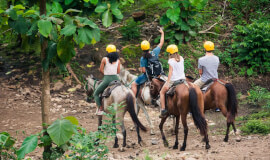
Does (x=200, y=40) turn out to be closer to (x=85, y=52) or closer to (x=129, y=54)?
(x=129, y=54)

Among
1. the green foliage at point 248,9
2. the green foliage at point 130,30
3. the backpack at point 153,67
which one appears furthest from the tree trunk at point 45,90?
the green foliage at point 248,9

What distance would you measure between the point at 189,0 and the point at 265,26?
3199 millimetres

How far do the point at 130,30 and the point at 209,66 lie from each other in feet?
22.2

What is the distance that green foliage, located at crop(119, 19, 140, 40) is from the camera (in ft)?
45.8

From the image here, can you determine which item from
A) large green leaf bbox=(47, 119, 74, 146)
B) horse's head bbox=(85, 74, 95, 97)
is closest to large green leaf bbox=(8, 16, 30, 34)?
large green leaf bbox=(47, 119, 74, 146)

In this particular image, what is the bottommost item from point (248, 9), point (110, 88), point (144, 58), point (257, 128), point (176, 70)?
point (257, 128)

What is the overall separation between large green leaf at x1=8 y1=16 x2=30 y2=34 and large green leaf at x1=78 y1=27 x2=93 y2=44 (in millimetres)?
845

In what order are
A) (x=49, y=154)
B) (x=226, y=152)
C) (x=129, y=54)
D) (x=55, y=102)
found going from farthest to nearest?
(x=129, y=54), (x=55, y=102), (x=226, y=152), (x=49, y=154)

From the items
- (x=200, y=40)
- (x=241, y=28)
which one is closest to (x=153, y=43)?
(x=200, y=40)

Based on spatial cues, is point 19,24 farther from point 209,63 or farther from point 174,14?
point 174,14

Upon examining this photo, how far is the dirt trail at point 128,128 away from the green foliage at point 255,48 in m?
3.60

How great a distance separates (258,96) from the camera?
36.2 feet

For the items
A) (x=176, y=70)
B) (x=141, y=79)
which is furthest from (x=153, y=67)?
(x=176, y=70)

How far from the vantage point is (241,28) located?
531 inches
